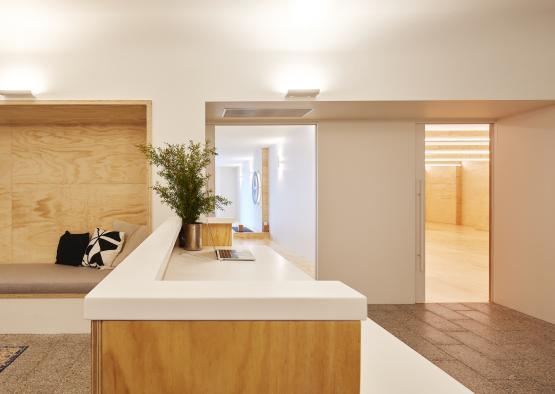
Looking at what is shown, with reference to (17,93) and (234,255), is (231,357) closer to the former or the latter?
(234,255)

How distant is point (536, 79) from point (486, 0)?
104 centimetres

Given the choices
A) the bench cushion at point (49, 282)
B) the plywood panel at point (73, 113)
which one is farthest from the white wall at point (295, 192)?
the bench cushion at point (49, 282)

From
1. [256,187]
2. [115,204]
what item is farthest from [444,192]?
[115,204]

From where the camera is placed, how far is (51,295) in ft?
11.6

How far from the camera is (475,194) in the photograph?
44.5ft

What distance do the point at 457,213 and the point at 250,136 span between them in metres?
8.70

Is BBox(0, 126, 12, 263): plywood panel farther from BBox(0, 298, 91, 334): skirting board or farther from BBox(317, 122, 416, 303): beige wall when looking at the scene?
BBox(317, 122, 416, 303): beige wall

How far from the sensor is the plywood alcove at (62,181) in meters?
4.47

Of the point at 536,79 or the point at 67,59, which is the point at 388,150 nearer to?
the point at 536,79

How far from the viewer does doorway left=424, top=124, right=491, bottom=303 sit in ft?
18.3

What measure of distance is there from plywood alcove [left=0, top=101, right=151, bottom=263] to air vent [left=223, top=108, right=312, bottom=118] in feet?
3.30

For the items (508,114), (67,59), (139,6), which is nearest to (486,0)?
(508,114)

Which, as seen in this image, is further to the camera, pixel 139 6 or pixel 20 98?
pixel 20 98

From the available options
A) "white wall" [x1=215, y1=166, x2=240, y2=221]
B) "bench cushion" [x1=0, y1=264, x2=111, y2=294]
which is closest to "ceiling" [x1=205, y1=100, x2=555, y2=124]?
"bench cushion" [x1=0, y1=264, x2=111, y2=294]
